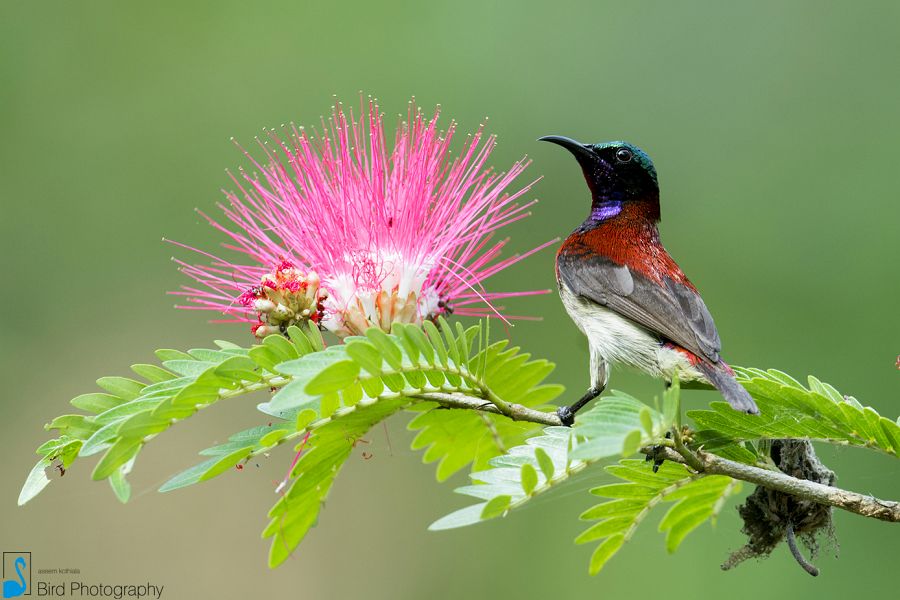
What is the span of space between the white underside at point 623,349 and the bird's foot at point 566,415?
1.23 ft

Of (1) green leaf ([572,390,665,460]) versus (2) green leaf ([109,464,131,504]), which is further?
(2) green leaf ([109,464,131,504])

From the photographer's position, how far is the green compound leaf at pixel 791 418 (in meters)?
2.17

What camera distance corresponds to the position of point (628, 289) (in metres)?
3.11

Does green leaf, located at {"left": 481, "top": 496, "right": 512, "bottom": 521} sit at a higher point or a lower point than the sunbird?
lower

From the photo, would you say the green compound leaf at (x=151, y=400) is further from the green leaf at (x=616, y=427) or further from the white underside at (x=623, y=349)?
the white underside at (x=623, y=349)

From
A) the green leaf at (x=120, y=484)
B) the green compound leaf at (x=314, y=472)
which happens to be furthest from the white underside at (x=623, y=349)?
the green leaf at (x=120, y=484)

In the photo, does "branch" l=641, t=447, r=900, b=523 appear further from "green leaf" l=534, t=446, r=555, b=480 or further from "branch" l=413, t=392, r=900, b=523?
"green leaf" l=534, t=446, r=555, b=480

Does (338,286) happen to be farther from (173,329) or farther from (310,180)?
(173,329)

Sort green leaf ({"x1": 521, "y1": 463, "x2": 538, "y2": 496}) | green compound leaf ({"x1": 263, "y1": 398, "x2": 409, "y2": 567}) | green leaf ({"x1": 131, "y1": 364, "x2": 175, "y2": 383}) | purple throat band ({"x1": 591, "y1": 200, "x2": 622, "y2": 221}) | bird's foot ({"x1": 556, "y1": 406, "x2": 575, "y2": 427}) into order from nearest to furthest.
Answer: green leaf ({"x1": 521, "y1": 463, "x2": 538, "y2": 496}) → green compound leaf ({"x1": 263, "y1": 398, "x2": 409, "y2": 567}) → green leaf ({"x1": 131, "y1": 364, "x2": 175, "y2": 383}) → bird's foot ({"x1": 556, "y1": 406, "x2": 575, "y2": 427}) → purple throat band ({"x1": 591, "y1": 200, "x2": 622, "y2": 221})

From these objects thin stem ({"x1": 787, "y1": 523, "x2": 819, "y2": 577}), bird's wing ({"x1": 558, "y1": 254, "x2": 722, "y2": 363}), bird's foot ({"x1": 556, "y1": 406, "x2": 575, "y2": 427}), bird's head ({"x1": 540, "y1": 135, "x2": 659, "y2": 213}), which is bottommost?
thin stem ({"x1": 787, "y1": 523, "x2": 819, "y2": 577})

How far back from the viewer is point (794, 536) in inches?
99.0

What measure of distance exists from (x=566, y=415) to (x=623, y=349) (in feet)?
1.49

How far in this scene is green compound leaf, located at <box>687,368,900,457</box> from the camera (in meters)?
2.17

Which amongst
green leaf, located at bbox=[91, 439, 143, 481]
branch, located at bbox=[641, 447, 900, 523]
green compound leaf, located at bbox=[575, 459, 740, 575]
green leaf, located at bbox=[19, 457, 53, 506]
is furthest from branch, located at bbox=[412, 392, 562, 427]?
green leaf, located at bbox=[19, 457, 53, 506]
